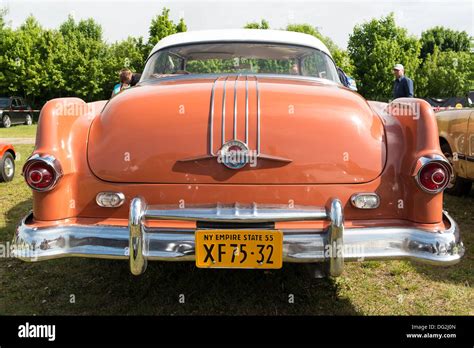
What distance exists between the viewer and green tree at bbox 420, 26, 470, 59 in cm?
5066

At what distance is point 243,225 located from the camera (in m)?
2.43

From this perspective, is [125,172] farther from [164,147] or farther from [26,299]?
[26,299]

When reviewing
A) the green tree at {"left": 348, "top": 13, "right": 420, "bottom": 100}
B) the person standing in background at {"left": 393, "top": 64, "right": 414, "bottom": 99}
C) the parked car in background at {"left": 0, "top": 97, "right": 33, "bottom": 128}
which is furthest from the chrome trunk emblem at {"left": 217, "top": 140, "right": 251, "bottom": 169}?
the green tree at {"left": 348, "top": 13, "right": 420, "bottom": 100}

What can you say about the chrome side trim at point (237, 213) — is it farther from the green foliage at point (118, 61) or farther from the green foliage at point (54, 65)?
the green foliage at point (54, 65)

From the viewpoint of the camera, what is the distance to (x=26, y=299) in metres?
3.18

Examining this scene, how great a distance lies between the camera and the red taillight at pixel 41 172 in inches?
98.3

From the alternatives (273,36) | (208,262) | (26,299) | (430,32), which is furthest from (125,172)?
(430,32)

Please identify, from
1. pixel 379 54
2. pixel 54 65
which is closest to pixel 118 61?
pixel 54 65

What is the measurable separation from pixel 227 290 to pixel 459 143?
3850 mm

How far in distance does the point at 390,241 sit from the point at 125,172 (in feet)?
5.19

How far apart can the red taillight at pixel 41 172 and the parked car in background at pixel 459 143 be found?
4.27m

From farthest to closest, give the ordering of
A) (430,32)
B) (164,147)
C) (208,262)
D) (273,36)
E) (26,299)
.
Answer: (430,32) → (273,36) → (26,299) → (164,147) → (208,262)

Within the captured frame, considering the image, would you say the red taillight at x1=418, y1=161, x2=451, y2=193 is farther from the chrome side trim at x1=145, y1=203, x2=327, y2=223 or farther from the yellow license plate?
the yellow license plate

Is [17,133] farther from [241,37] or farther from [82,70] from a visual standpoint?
[241,37]
